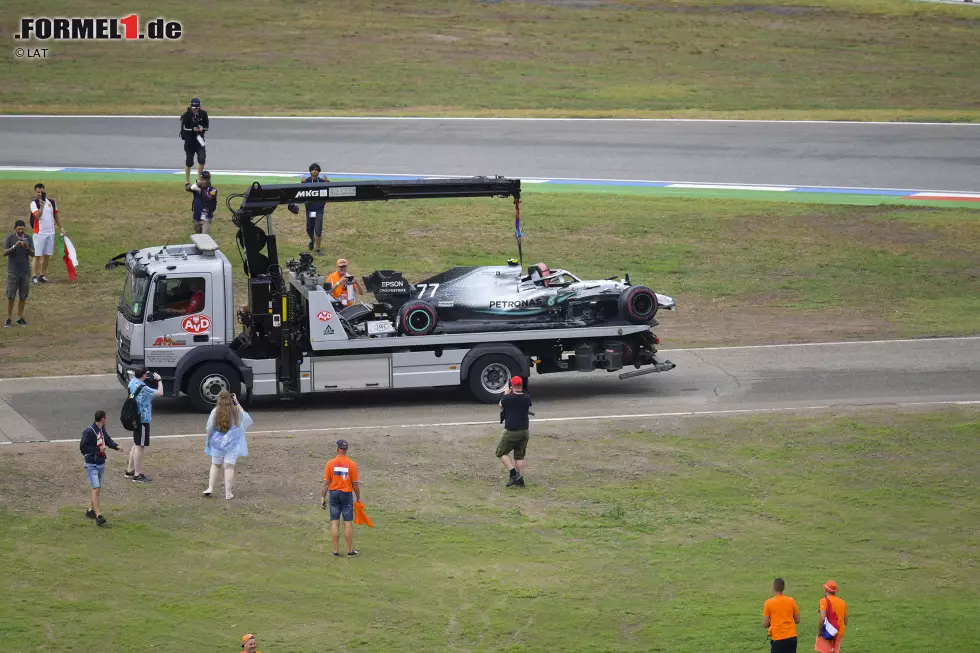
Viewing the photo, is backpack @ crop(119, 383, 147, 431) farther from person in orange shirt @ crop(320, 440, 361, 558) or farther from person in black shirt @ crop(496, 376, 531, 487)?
person in black shirt @ crop(496, 376, 531, 487)

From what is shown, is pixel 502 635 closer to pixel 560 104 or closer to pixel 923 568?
pixel 923 568

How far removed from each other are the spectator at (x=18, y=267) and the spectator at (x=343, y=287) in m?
6.73

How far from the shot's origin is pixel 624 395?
23.2m

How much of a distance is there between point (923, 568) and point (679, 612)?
Answer: 3268 mm

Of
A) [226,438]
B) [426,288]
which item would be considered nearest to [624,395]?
[426,288]

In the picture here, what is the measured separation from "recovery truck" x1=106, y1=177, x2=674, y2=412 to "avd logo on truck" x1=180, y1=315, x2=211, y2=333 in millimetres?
16

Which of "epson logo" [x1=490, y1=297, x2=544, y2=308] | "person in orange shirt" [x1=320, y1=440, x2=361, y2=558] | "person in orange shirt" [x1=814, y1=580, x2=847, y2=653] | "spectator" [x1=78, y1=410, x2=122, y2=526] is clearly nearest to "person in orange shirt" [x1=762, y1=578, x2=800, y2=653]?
"person in orange shirt" [x1=814, y1=580, x2=847, y2=653]

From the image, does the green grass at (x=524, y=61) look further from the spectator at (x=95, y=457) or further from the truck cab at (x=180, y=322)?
the spectator at (x=95, y=457)

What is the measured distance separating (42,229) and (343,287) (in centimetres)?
943

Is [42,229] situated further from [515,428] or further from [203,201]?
[515,428]

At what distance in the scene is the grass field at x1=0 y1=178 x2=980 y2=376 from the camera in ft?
90.0

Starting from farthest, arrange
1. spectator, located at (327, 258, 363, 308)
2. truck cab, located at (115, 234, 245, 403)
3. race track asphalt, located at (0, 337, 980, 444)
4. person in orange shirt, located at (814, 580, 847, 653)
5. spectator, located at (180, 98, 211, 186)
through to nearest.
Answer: spectator, located at (180, 98, 211, 186)
spectator, located at (327, 258, 363, 308)
race track asphalt, located at (0, 337, 980, 444)
truck cab, located at (115, 234, 245, 403)
person in orange shirt, located at (814, 580, 847, 653)

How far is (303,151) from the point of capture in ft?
124

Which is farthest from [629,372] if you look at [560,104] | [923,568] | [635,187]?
[560,104]
